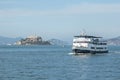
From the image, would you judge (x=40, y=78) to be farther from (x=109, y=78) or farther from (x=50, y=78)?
(x=109, y=78)

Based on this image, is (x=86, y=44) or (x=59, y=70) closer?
(x=59, y=70)

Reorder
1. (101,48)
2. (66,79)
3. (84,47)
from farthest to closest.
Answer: (101,48) → (84,47) → (66,79)

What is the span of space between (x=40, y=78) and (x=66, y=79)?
154 inches

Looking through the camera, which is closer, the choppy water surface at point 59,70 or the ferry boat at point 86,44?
the choppy water surface at point 59,70

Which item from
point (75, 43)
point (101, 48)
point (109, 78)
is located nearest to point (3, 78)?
point (109, 78)

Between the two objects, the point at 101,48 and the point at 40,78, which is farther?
the point at 101,48

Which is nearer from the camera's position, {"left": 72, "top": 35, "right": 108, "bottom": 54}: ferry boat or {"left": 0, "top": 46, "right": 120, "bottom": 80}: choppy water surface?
{"left": 0, "top": 46, "right": 120, "bottom": 80}: choppy water surface

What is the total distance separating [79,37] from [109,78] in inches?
3729

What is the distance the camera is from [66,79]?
65.3 m

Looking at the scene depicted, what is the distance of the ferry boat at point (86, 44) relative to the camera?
514 feet

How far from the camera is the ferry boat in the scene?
15675cm

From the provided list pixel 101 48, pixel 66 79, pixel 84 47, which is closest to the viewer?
pixel 66 79

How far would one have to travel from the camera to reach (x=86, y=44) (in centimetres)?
15725

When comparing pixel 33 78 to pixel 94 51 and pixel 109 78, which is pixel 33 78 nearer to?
pixel 109 78
